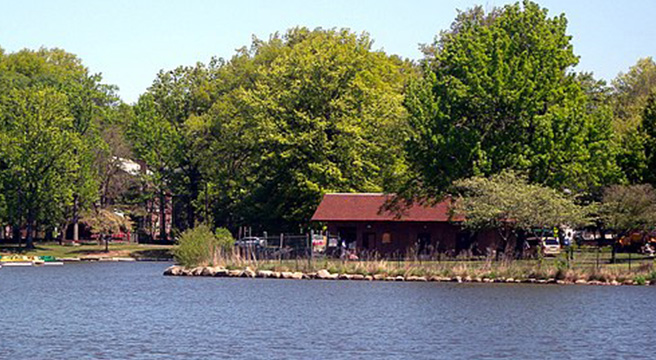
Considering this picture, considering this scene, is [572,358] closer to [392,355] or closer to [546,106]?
[392,355]

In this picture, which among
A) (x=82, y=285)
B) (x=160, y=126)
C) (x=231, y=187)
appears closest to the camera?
(x=82, y=285)

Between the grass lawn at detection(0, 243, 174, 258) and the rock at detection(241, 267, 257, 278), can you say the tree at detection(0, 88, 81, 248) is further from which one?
the rock at detection(241, 267, 257, 278)

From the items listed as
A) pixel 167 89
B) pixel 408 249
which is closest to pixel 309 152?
pixel 408 249

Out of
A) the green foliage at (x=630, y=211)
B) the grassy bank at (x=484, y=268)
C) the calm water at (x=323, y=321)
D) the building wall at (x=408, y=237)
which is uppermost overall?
the green foliage at (x=630, y=211)

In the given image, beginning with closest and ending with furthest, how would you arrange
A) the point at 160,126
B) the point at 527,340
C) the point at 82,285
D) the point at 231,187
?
the point at 527,340 → the point at 82,285 → the point at 231,187 → the point at 160,126

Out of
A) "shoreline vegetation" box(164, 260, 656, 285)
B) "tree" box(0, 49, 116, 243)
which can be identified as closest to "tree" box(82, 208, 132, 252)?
"tree" box(0, 49, 116, 243)

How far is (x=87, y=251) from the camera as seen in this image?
4274 inches

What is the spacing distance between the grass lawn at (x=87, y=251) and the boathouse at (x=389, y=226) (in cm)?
2778

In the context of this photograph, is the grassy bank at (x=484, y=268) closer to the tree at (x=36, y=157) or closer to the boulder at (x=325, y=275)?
the boulder at (x=325, y=275)

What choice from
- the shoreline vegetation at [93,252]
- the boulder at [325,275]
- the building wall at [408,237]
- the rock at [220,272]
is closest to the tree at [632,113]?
the building wall at [408,237]

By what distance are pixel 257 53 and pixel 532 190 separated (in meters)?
54.1

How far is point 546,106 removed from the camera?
7494 cm

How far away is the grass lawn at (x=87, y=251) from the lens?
348ft

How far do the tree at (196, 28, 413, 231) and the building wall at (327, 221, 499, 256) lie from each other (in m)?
3.87
